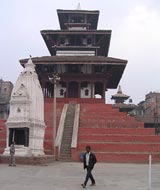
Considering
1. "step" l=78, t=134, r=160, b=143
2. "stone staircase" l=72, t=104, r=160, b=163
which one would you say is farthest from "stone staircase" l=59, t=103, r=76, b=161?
"step" l=78, t=134, r=160, b=143

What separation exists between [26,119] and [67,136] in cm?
629

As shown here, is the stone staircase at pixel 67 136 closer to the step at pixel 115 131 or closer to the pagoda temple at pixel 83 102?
the pagoda temple at pixel 83 102

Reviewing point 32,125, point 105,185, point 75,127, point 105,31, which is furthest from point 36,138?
point 105,31

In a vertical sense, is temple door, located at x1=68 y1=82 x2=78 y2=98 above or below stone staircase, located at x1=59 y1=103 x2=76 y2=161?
above

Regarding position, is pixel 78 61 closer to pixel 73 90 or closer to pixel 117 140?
pixel 73 90

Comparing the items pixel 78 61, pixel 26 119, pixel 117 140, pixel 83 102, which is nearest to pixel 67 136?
pixel 117 140

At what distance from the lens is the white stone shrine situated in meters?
21.8

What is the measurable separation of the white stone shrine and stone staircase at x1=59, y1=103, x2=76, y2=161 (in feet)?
6.89

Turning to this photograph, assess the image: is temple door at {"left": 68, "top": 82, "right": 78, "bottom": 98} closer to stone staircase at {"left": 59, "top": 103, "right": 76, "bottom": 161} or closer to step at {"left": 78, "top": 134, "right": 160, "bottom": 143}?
stone staircase at {"left": 59, "top": 103, "right": 76, "bottom": 161}

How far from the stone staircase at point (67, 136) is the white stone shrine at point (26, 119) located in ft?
A: 6.89

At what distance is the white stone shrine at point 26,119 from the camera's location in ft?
71.5

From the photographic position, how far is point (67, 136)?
90.4ft

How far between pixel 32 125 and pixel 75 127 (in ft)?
21.6

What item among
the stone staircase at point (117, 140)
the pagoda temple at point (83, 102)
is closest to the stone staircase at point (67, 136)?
the pagoda temple at point (83, 102)
